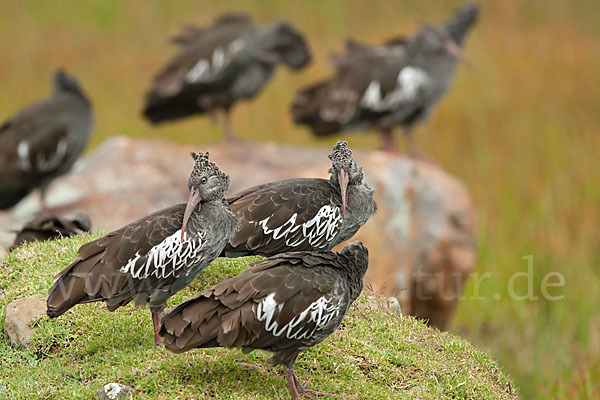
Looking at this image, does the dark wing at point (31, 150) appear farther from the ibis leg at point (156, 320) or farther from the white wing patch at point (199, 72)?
the ibis leg at point (156, 320)

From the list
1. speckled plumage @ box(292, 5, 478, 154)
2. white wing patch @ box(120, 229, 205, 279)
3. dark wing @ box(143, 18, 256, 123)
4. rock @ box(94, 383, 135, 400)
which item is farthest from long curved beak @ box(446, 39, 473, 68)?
rock @ box(94, 383, 135, 400)

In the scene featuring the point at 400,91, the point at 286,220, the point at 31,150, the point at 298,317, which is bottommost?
the point at 31,150

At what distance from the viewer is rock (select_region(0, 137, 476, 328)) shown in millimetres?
12625

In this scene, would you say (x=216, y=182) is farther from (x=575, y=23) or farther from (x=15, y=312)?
(x=575, y=23)

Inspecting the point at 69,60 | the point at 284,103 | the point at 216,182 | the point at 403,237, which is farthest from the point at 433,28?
the point at 69,60

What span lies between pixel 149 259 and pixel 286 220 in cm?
137

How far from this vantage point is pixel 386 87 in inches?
531

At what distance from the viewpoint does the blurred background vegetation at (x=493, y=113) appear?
12.8 metres

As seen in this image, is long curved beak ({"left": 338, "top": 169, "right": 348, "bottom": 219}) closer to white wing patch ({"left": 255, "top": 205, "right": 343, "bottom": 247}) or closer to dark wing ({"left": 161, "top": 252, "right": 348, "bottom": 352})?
white wing patch ({"left": 255, "top": 205, "right": 343, "bottom": 247})

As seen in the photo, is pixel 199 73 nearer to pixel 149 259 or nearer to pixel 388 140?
pixel 388 140

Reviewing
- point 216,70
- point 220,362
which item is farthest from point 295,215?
point 216,70

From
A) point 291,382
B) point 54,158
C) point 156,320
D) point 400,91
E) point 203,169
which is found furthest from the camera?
point 400,91

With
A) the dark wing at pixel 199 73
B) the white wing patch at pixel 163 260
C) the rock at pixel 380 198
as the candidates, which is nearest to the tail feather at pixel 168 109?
the dark wing at pixel 199 73

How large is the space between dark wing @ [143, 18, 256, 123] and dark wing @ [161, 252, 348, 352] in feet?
27.5
